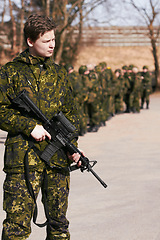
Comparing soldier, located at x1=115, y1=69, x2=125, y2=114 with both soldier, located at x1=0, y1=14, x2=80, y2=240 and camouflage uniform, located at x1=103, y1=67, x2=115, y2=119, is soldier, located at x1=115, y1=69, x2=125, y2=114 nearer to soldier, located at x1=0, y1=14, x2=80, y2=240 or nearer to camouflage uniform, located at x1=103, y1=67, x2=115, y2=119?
camouflage uniform, located at x1=103, y1=67, x2=115, y2=119

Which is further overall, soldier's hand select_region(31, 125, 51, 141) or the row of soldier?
the row of soldier

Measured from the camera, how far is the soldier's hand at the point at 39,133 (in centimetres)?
315

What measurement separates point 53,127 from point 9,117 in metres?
0.28

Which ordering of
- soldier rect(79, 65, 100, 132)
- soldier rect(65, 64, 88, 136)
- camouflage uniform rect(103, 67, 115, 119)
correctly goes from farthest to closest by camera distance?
camouflage uniform rect(103, 67, 115, 119) → soldier rect(79, 65, 100, 132) → soldier rect(65, 64, 88, 136)

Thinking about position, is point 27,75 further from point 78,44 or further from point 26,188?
point 78,44

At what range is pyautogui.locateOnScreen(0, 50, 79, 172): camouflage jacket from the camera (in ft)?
10.4

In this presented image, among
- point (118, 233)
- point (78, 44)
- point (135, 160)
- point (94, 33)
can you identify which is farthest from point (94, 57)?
point (118, 233)

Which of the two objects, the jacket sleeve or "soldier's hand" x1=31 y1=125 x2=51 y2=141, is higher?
the jacket sleeve

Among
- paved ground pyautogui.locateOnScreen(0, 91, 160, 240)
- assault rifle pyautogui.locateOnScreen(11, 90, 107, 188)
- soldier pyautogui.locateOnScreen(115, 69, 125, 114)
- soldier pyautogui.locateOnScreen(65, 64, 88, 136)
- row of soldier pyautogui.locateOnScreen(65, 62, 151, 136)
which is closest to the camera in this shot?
assault rifle pyautogui.locateOnScreen(11, 90, 107, 188)

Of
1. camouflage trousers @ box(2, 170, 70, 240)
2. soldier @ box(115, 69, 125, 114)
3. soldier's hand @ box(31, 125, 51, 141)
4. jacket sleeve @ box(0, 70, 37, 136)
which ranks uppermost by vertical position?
jacket sleeve @ box(0, 70, 37, 136)

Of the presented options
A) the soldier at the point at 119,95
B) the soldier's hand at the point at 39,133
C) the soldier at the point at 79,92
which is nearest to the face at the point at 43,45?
the soldier's hand at the point at 39,133

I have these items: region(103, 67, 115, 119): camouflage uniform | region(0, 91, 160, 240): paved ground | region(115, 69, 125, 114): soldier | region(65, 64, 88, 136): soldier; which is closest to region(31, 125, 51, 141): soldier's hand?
Answer: region(0, 91, 160, 240): paved ground

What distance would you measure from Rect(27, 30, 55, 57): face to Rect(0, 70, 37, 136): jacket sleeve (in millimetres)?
234

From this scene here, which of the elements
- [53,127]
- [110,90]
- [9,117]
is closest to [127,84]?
[110,90]
